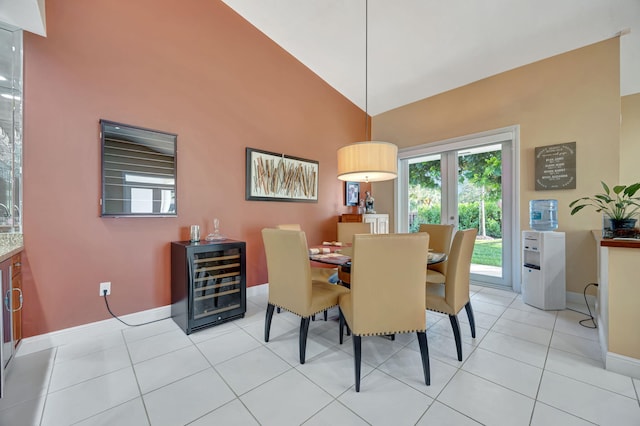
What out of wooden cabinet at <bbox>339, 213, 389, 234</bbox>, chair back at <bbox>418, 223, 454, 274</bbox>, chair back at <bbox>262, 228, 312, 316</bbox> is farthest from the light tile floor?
wooden cabinet at <bbox>339, 213, 389, 234</bbox>

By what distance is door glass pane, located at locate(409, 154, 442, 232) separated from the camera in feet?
13.7

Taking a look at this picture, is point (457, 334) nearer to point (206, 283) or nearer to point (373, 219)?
point (206, 283)

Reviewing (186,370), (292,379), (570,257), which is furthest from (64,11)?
(570,257)

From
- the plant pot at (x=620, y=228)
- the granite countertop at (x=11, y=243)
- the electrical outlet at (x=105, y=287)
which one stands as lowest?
the electrical outlet at (x=105, y=287)

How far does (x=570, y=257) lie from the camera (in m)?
2.94

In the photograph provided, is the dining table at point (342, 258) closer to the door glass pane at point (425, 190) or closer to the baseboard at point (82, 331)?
the baseboard at point (82, 331)

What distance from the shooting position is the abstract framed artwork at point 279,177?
3.19 metres

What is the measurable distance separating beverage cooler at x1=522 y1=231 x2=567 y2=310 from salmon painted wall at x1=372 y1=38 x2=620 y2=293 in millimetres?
281

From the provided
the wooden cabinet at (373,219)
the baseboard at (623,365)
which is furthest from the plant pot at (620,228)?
the wooden cabinet at (373,219)

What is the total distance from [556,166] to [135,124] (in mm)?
4716

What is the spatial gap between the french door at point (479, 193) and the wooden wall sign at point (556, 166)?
0.26m

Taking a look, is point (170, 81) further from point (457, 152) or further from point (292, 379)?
point (457, 152)

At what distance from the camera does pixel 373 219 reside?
4305mm

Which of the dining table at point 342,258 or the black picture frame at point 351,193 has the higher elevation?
the black picture frame at point 351,193
